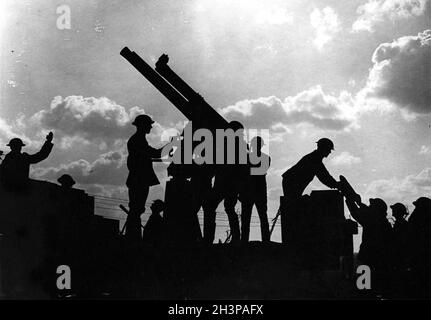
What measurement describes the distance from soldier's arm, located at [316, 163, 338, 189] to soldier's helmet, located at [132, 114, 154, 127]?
10.1 feet

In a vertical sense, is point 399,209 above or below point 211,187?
below

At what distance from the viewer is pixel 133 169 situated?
284 inches

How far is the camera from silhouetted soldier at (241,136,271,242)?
25.0 ft

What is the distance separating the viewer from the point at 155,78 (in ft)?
31.4

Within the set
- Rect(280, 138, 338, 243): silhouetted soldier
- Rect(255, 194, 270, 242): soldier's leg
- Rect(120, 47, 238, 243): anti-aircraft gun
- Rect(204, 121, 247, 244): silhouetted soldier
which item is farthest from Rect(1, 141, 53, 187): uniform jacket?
Rect(280, 138, 338, 243): silhouetted soldier

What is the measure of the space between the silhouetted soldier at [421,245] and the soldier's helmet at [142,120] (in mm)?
4466

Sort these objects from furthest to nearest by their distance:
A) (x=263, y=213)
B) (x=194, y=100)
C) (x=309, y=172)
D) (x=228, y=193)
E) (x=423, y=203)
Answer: (x=194, y=100) < (x=309, y=172) < (x=263, y=213) < (x=228, y=193) < (x=423, y=203)

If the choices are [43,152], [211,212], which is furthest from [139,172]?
[43,152]

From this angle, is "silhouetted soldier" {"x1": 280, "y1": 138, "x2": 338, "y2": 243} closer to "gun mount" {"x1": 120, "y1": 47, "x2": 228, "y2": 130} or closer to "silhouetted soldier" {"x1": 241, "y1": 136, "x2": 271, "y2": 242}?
"silhouetted soldier" {"x1": 241, "y1": 136, "x2": 271, "y2": 242}

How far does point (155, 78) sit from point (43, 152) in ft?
9.44

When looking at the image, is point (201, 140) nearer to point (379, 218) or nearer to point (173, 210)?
point (173, 210)

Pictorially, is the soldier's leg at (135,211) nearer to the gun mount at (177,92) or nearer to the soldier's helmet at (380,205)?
the gun mount at (177,92)

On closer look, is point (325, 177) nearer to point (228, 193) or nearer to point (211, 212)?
point (228, 193)

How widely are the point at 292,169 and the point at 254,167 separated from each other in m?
0.69
